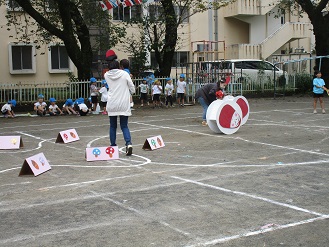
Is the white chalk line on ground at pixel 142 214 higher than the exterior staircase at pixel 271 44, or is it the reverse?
the exterior staircase at pixel 271 44

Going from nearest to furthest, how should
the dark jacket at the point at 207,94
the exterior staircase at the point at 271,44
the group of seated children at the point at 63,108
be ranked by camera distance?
the dark jacket at the point at 207,94
the group of seated children at the point at 63,108
the exterior staircase at the point at 271,44

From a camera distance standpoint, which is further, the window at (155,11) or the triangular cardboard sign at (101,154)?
the window at (155,11)

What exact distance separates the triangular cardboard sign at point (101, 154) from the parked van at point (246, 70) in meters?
16.4

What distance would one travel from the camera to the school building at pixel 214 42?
A: 108 feet

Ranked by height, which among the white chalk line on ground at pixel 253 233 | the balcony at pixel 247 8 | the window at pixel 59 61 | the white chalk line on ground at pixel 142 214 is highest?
the balcony at pixel 247 8

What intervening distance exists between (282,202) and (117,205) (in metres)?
2.21

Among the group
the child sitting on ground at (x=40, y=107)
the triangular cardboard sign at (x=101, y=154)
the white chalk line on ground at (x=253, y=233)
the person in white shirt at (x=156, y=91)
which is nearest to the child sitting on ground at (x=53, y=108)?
the child sitting on ground at (x=40, y=107)

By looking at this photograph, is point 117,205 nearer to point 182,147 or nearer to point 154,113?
point 182,147

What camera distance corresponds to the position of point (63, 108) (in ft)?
75.8

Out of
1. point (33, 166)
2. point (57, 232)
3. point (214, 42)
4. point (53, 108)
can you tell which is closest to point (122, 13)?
point (214, 42)

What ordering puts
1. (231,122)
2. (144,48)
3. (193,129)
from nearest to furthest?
(231,122) → (193,129) → (144,48)

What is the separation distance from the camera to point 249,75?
29.5m

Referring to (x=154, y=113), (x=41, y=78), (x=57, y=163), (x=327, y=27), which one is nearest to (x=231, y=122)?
(x=57, y=163)

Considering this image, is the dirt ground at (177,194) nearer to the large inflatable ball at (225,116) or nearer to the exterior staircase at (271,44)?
the large inflatable ball at (225,116)
